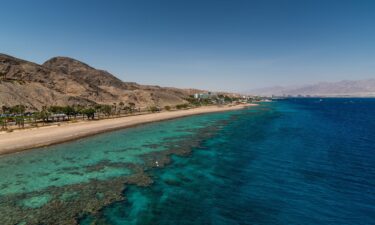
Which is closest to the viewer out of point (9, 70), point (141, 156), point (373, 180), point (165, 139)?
point (373, 180)

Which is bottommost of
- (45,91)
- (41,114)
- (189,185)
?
(189,185)

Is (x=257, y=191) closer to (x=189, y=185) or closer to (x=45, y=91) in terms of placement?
(x=189, y=185)

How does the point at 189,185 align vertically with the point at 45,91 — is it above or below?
below

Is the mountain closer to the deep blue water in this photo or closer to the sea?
the sea

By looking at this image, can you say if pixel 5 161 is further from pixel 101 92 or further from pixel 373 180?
pixel 101 92

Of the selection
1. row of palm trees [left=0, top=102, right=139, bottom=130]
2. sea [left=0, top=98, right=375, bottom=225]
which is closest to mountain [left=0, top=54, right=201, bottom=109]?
row of palm trees [left=0, top=102, right=139, bottom=130]

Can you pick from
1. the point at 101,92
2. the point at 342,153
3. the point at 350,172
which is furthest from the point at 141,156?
the point at 101,92

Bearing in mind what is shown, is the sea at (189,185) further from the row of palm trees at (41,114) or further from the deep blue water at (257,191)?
the row of palm trees at (41,114)

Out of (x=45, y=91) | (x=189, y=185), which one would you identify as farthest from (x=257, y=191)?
(x=45, y=91)

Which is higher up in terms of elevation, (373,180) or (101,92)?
(101,92)
